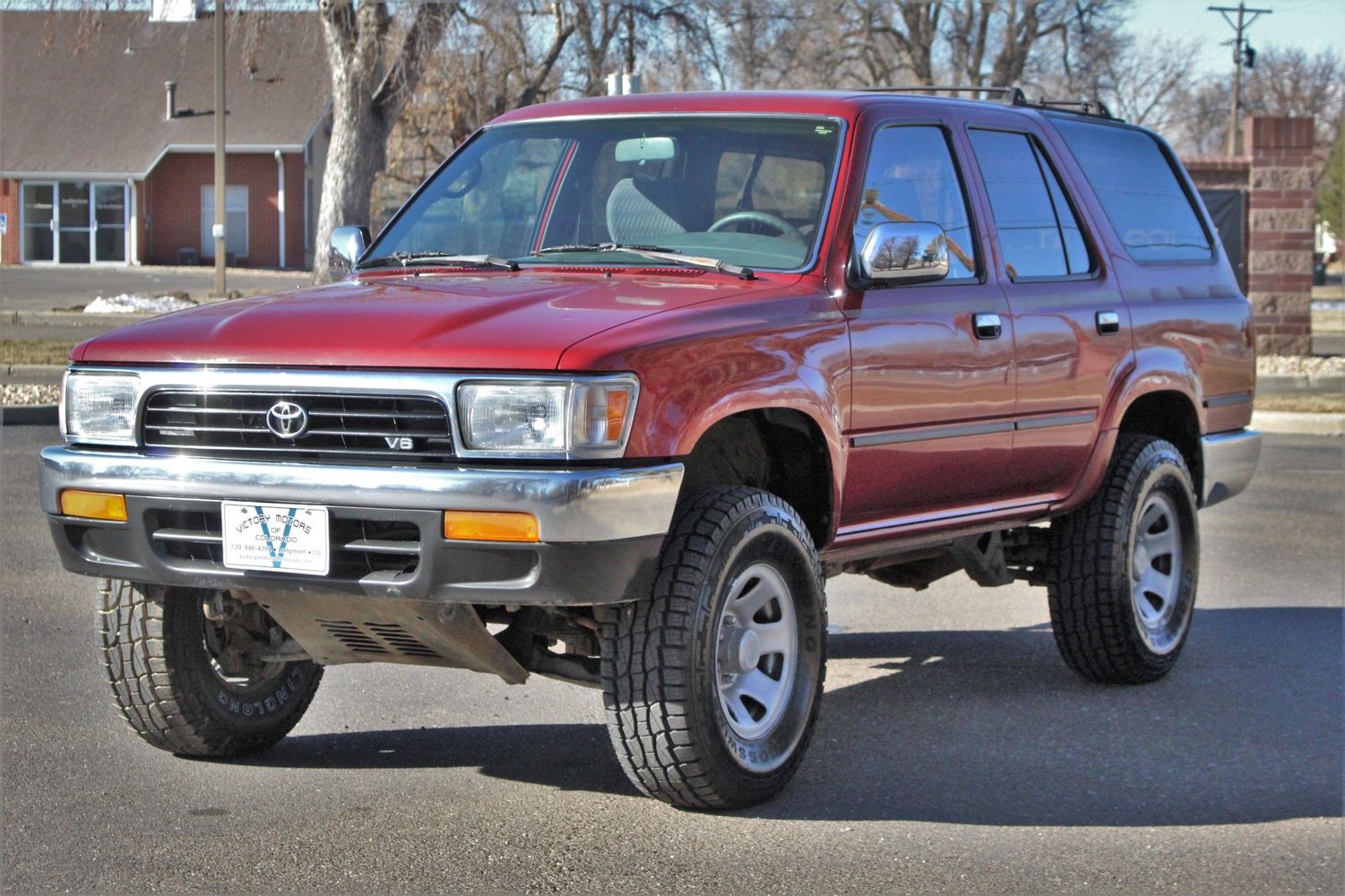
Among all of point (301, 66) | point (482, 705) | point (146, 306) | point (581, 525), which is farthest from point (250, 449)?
point (301, 66)

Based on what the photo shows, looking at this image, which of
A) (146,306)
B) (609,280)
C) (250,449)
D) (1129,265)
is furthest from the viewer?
(146,306)

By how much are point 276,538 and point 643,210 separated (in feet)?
5.77

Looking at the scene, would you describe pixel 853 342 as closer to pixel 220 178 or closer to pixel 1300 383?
pixel 1300 383

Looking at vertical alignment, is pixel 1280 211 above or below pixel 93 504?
above

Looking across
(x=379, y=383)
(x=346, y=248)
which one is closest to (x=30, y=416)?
(x=346, y=248)

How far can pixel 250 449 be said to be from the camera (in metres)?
4.53

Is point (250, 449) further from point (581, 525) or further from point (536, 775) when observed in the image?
point (536, 775)

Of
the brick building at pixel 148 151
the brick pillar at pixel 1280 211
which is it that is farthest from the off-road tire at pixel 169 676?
the brick building at pixel 148 151

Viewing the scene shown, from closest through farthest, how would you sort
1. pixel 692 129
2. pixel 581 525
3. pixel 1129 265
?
1. pixel 581 525
2. pixel 692 129
3. pixel 1129 265

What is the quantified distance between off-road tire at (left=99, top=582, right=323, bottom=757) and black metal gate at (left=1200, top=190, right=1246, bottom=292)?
18820mm

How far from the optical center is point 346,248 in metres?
6.09

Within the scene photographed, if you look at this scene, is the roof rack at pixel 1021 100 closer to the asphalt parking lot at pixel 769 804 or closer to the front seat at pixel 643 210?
the front seat at pixel 643 210

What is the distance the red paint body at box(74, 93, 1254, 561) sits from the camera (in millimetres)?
4473

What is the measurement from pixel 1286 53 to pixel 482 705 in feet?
270
